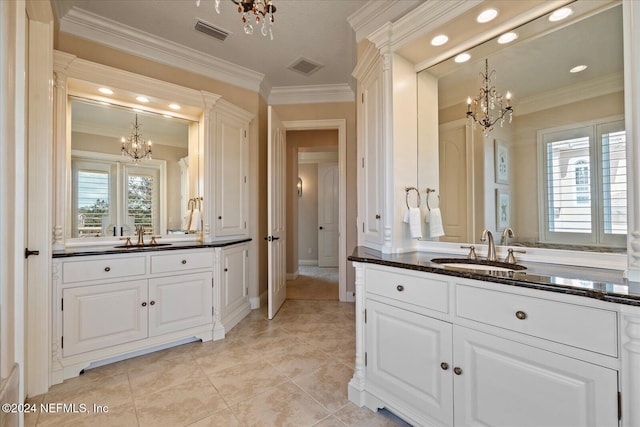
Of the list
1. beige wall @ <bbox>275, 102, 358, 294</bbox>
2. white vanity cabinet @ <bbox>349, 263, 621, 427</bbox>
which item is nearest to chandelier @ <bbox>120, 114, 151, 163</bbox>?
beige wall @ <bbox>275, 102, 358, 294</bbox>

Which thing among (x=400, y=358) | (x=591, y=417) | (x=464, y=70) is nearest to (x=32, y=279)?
(x=400, y=358)

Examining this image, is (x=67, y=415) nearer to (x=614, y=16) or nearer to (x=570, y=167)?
(x=570, y=167)

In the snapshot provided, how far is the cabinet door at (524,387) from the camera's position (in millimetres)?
921

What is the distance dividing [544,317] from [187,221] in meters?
2.86

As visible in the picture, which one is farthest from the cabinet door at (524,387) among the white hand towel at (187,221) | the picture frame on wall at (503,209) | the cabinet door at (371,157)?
the white hand towel at (187,221)

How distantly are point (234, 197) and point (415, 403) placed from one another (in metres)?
2.50

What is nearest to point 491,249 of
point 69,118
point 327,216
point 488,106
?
point 488,106

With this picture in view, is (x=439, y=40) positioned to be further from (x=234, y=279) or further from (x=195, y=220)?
(x=234, y=279)

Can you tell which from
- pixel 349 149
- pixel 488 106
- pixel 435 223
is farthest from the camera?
pixel 349 149

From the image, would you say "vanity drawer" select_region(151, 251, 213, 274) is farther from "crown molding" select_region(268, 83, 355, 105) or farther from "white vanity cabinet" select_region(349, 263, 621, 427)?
"crown molding" select_region(268, 83, 355, 105)

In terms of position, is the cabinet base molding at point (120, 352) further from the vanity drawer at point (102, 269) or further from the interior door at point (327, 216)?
the interior door at point (327, 216)

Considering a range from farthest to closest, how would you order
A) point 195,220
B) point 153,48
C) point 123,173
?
1. point 195,220
2. point 153,48
3. point 123,173

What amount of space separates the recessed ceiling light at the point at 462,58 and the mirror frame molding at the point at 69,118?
2.16 metres

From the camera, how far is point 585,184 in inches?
55.0
